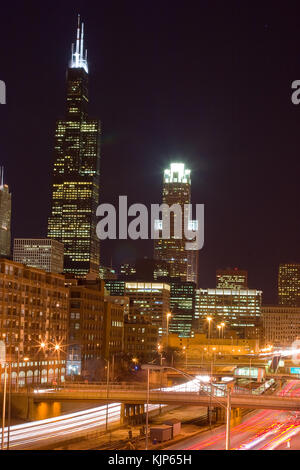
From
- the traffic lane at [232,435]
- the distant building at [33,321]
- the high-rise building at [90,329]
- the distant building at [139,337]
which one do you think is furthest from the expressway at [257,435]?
the distant building at [139,337]

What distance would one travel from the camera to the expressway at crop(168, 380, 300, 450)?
59.8 meters

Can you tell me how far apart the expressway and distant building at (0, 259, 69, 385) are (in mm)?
37514

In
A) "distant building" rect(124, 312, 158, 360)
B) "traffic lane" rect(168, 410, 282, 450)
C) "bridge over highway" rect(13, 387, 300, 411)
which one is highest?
"distant building" rect(124, 312, 158, 360)

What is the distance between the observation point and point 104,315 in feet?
475

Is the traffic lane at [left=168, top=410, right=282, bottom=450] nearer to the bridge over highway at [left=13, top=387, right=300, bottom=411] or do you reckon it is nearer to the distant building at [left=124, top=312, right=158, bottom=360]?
the bridge over highway at [left=13, top=387, right=300, bottom=411]

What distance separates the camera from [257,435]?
219 ft

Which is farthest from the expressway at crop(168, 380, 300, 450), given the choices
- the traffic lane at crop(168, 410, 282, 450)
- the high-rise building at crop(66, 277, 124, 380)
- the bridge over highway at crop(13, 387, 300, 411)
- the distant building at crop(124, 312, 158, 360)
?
the distant building at crop(124, 312, 158, 360)

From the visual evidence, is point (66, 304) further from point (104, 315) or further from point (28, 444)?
point (28, 444)

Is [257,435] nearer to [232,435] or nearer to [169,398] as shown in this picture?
[232,435]

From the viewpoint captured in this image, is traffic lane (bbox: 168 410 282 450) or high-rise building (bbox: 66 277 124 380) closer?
traffic lane (bbox: 168 410 282 450)

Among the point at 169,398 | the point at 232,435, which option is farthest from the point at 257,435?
the point at 169,398

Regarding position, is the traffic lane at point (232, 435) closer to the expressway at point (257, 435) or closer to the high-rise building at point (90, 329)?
the expressway at point (257, 435)

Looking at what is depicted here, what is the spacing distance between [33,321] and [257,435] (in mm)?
57867
